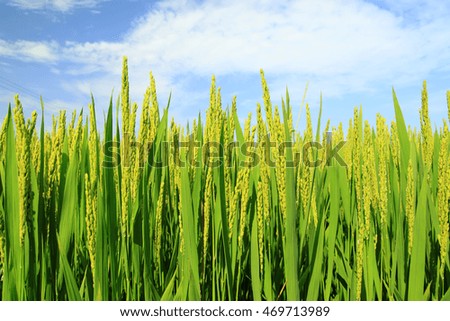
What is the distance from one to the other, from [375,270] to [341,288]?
179 millimetres

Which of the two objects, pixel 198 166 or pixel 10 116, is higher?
pixel 10 116

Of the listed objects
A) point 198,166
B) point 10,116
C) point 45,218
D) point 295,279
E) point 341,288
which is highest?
point 10,116

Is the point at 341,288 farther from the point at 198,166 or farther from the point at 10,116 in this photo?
the point at 10,116

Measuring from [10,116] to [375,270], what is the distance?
128 cm

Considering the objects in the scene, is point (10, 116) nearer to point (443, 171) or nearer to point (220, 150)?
point (220, 150)

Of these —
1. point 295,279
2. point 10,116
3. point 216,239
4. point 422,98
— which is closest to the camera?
point 295,279

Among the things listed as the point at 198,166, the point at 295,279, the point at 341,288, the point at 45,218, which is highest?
the point at 198,166

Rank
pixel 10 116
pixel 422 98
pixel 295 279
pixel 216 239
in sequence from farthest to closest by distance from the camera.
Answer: pixel 422 98, pixel 10 116, pixel 216 239, pixel 295 279

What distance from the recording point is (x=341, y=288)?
146 cm

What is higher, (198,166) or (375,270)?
(198,166)

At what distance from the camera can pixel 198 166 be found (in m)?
1.26
